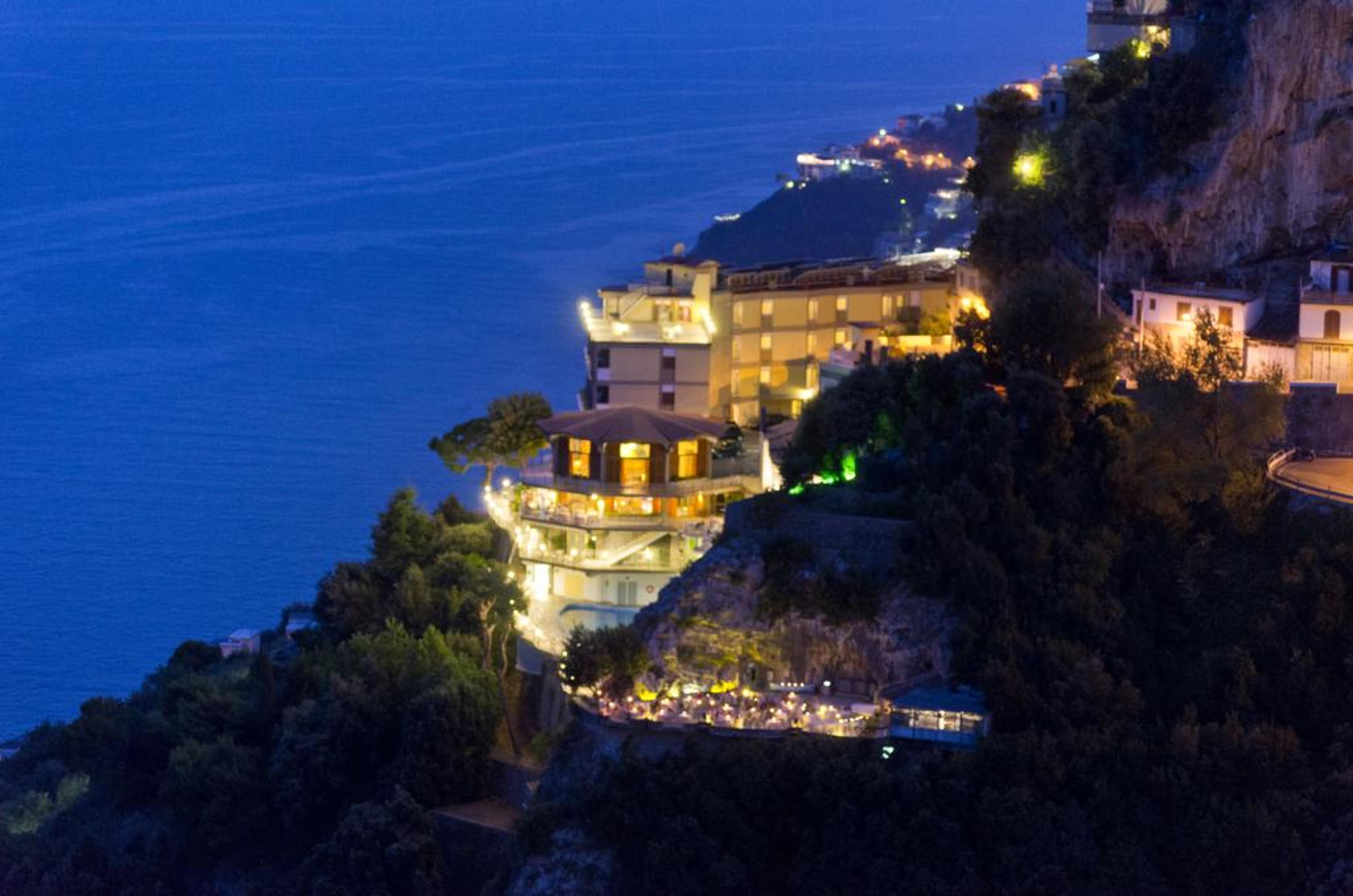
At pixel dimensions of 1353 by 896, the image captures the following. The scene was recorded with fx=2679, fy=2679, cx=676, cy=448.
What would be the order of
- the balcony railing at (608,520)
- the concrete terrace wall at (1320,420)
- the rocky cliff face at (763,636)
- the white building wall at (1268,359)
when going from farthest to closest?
the balcony railing at (608,520) → the white building wall at (1268,359) → the concrete terrace wall at (1320,420) → the rocky cliff face at (763,636)

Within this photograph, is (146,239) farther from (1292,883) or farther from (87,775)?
(1292,883)

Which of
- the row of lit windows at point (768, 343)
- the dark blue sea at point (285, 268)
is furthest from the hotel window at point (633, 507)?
the dark blue sea at point (285, 268)

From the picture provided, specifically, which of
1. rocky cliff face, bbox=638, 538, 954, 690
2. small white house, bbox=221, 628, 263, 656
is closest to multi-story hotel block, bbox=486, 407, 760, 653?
rocky cliff face, bbox=638, 538, 954, 690

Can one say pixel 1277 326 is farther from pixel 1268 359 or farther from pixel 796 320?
pixel 796 320

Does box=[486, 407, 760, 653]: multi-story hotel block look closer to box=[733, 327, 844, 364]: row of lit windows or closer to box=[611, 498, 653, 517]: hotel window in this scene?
box=[611, 498, 653, 517]: hotel window

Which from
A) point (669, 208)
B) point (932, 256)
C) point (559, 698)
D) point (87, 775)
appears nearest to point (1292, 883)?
point (559, 698)

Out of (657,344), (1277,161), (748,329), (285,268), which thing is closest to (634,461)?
(657,344)

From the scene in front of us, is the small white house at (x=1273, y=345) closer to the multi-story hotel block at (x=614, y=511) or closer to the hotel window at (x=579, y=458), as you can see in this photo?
the multi-story hotel block at (x=614, y=511)
